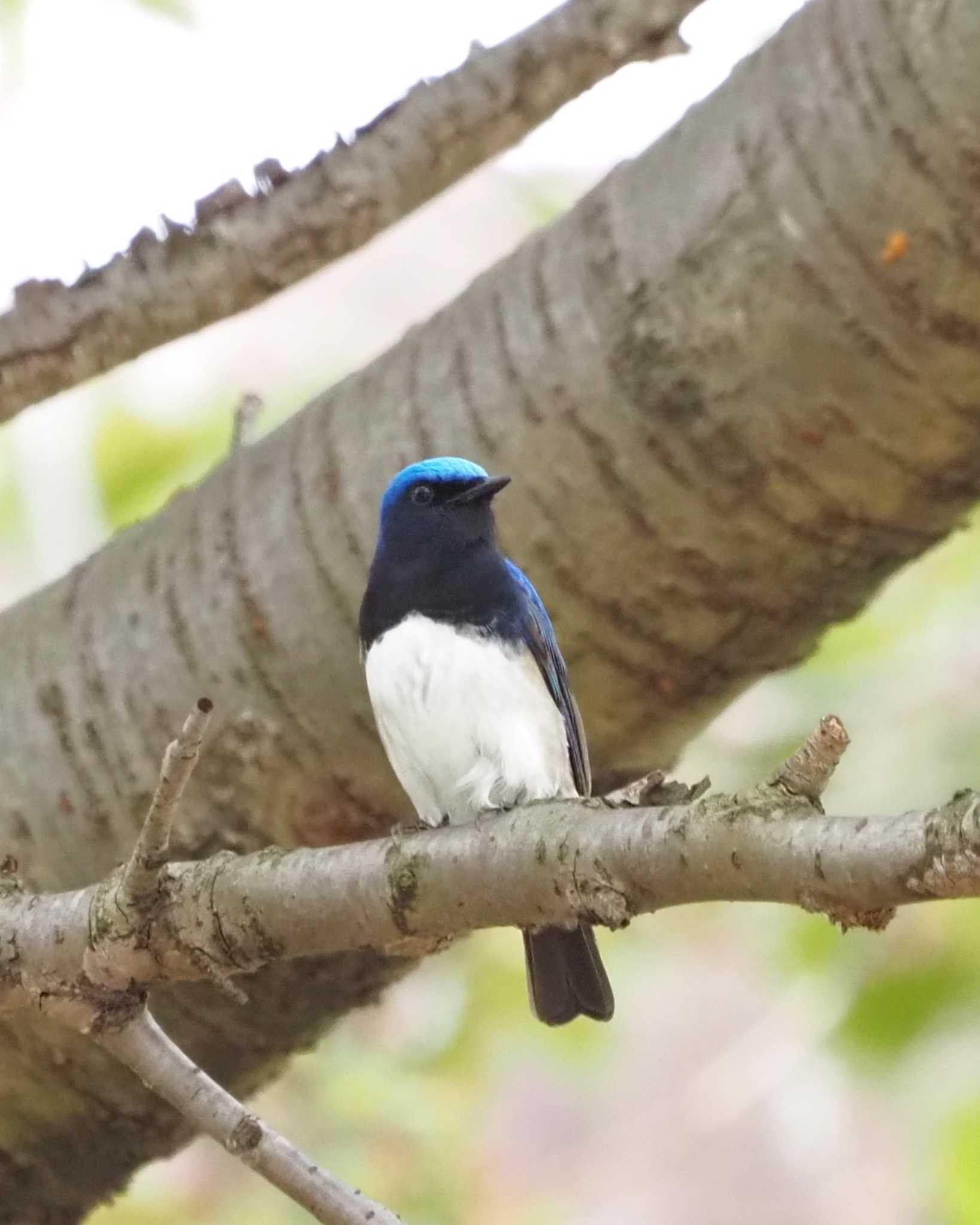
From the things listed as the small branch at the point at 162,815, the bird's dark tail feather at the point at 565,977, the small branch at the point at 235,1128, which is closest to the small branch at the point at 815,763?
the small branch at the point at 162,815

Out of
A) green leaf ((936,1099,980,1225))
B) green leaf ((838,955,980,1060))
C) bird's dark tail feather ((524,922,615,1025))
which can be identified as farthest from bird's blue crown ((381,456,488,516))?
green leaf ((936,1099,980,1225))

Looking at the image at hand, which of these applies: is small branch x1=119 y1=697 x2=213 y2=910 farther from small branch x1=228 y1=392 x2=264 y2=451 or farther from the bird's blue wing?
small branch x1=228 y1=392 x2=264 y2=451

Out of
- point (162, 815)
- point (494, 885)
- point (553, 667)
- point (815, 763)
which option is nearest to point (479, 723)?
point (553, 667)

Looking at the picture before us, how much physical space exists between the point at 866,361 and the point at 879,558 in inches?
13.0

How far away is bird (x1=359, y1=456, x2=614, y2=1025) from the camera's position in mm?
2537

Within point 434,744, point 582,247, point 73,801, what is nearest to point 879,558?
point 582,247

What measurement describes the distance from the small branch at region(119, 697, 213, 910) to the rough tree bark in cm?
65

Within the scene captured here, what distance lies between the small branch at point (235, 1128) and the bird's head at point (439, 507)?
0.93m

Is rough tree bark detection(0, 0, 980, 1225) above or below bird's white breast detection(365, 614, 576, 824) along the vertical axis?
above

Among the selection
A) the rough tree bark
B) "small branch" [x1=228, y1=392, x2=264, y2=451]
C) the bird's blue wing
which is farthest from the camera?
"small branch" [x1=228, y1=392, x2=264, y2=451]

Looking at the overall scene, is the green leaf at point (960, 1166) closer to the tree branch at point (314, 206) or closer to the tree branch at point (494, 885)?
the tree branch at point (494, 885)

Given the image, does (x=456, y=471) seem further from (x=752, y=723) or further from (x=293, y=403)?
(x=293, y=403)

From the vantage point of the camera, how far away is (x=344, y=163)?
2.24 meters

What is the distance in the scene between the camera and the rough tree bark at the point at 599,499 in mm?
2037
